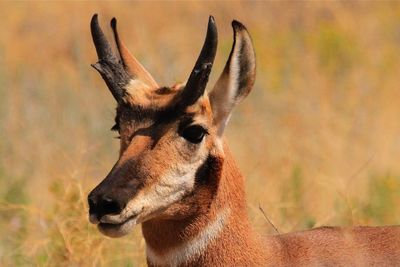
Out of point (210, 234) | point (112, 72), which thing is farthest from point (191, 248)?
point (112, 72)

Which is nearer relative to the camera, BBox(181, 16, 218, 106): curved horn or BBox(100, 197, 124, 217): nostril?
BBox(100, 197, 124, 217): nostril

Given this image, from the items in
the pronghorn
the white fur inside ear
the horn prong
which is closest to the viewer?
the pronghorn

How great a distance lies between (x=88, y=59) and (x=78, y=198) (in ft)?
27.7

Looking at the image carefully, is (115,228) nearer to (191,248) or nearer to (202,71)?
(191,248)

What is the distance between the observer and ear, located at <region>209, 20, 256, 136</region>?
6969 mm

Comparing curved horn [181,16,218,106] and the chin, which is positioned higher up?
curved horn [181,16,218,106]

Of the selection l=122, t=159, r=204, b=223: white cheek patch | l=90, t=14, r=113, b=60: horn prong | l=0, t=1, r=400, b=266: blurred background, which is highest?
l=90, t=14, r=113, b=60: horn prong

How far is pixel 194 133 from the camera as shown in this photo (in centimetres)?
677

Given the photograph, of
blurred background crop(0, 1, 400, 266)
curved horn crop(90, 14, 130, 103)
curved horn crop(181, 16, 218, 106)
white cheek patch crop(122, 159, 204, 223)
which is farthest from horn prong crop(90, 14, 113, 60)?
blurred background crop(0, 1, 400, 266)

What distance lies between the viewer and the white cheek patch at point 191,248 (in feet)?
22.2

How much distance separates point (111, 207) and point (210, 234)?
29.5 inches

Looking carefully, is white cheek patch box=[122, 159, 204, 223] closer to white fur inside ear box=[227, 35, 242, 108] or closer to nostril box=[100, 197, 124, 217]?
nostril box=[100, 197, 124, 217]

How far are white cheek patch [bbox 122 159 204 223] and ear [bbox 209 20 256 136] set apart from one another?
366mm

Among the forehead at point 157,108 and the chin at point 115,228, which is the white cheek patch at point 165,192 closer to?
the chin at point 115,228
